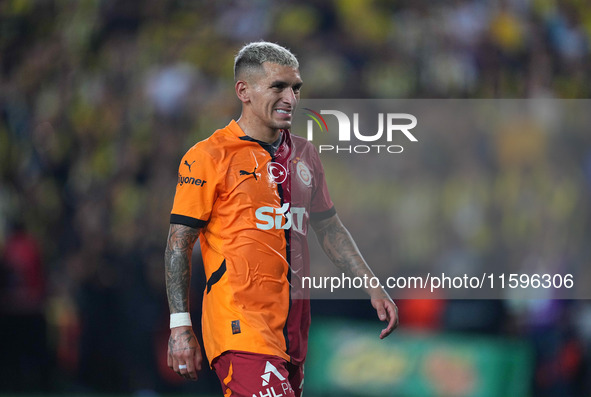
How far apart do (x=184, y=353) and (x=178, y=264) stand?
1.05 feet

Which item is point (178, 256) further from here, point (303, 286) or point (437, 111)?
point (437, 111)

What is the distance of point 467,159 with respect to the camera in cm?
627

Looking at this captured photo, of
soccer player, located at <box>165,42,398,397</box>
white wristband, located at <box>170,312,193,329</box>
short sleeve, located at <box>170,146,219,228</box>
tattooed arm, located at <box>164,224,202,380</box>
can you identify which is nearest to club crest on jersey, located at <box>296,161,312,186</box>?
soccer player, located at <box>165,42,398,397</box>

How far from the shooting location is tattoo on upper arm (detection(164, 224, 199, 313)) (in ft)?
9.32

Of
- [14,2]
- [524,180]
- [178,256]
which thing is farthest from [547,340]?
[14,2]

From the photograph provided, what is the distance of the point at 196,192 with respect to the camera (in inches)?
112

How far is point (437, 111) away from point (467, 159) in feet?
1.48

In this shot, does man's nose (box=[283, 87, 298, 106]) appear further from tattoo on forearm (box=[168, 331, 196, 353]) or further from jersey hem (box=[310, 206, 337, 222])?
tattoo on forearm (box=[168, 331, 196, 353])

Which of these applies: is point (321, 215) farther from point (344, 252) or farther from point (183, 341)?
point (183, 341)

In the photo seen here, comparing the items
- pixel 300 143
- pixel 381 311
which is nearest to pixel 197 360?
pixel 381 311

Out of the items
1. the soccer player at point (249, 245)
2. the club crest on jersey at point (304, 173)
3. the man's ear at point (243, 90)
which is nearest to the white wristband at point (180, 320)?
the soccer player at point (249, 245)

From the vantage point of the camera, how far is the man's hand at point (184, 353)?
107 inches

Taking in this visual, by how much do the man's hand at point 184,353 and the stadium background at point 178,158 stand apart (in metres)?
3.19

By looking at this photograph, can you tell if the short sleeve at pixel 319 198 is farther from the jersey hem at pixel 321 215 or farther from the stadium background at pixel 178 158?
the stadium background at pixel 178 158
